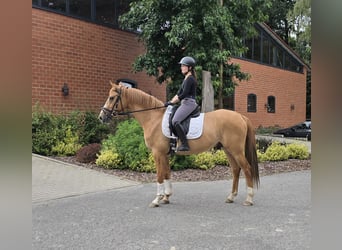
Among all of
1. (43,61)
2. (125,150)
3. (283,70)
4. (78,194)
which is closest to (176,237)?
(78,194)

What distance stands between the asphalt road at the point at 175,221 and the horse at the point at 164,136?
0.45m

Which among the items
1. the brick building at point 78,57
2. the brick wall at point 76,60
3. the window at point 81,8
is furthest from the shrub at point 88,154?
the window at point 81,8

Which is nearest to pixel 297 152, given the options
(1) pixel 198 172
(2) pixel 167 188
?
(1) pixel 198 172

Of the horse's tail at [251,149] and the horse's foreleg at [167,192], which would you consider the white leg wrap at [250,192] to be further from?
the horse's foreleg at [167,192]

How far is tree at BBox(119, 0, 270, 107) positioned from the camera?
36.1 feet

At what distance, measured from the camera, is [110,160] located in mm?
9531

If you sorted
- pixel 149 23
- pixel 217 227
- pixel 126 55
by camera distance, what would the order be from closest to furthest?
pixel 217 227, pixel 149 23, pixel 126 55

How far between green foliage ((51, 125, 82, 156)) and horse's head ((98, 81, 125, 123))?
5334 mm

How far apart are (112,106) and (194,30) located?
5.61m

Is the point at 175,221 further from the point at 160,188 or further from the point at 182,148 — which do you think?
the point at 182,148

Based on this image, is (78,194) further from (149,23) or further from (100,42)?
(100,42)

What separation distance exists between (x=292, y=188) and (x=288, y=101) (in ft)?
65.7

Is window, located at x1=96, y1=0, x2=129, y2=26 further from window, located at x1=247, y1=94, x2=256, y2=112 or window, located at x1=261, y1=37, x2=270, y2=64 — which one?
window, located at x1=261, y1=37, x2=270, y2=64

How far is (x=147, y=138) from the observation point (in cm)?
654
